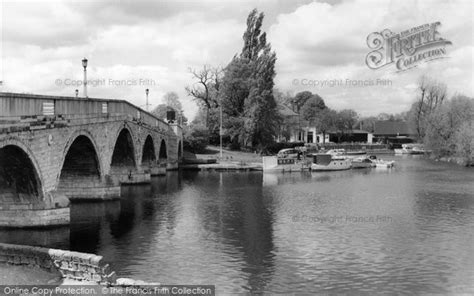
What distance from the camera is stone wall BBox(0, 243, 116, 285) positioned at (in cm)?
1734

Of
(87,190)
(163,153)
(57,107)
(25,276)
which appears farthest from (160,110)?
(25,276)

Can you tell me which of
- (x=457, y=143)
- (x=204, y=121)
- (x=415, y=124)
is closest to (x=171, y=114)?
(x=204, y=121)

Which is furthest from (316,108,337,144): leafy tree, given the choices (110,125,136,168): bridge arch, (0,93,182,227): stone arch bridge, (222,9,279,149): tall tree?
(0,93,182,227): stone arch bridge

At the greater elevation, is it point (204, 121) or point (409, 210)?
point (204, 121)

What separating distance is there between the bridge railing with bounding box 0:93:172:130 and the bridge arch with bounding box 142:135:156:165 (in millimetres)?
14440

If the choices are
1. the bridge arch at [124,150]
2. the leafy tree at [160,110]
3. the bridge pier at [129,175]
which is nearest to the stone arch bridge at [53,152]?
the bridge arch at [124,150]

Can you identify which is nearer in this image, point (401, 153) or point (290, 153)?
point (290, 153)

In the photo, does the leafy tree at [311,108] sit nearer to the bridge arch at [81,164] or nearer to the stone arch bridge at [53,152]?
the stone arch bridge at [53,152]

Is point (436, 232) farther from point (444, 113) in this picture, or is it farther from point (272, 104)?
point (444, 113)

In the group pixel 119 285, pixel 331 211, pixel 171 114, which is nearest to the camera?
pixel 119 285

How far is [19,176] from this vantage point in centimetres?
2838

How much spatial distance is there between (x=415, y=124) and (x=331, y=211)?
93.2 meters

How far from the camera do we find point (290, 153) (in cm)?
9638

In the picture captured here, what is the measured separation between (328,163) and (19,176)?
57.2 m
